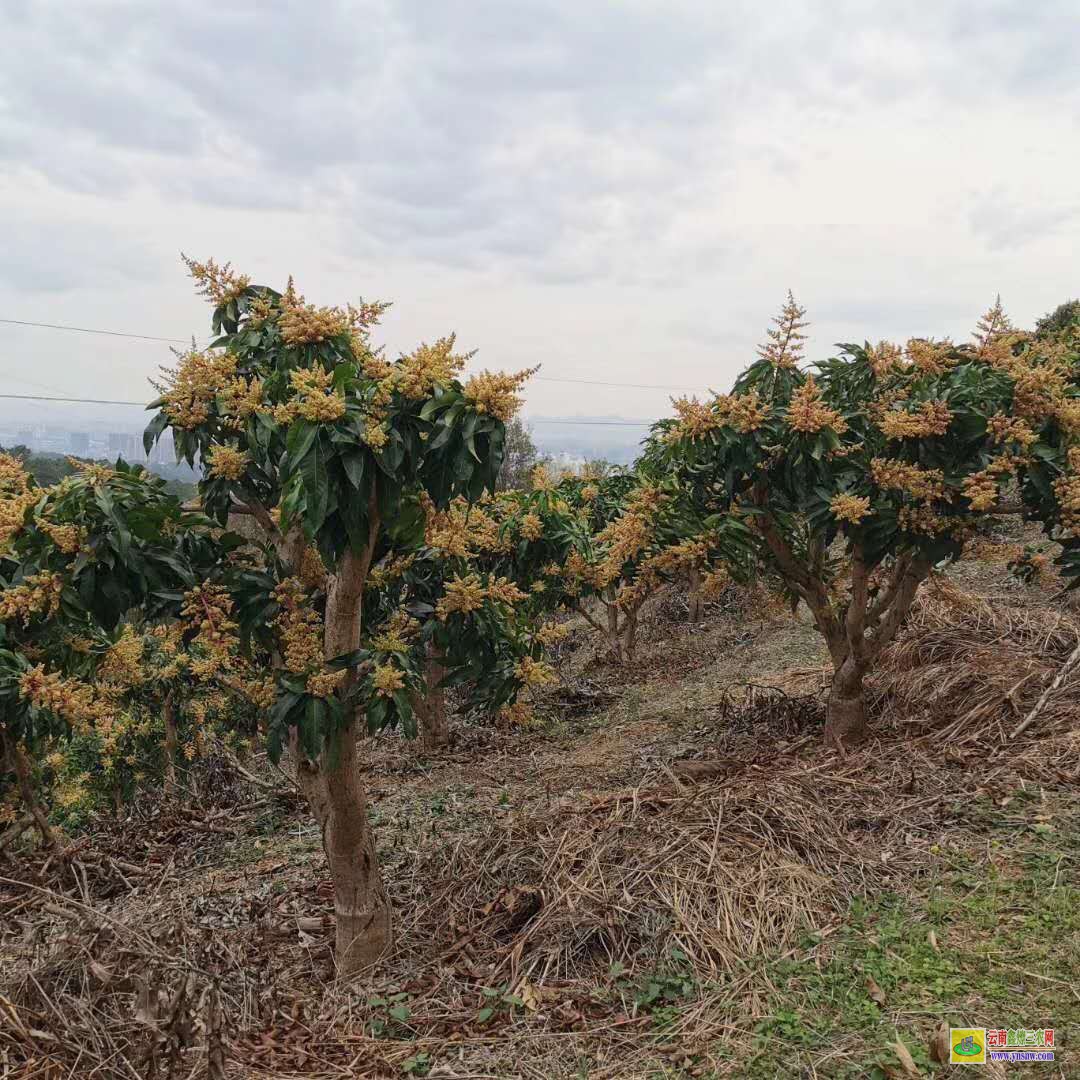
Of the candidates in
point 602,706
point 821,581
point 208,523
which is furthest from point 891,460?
point 602,706

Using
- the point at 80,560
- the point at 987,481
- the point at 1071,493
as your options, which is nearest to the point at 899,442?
the point at 987,481

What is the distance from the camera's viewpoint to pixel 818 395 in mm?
3814

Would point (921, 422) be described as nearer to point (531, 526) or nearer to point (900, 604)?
point (900, 604)

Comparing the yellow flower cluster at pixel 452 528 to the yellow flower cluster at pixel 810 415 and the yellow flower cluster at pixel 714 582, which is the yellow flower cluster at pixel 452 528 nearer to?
the yellow flower cluster at pixel 810 415

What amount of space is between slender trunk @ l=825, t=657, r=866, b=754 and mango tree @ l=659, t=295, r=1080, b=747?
505mm

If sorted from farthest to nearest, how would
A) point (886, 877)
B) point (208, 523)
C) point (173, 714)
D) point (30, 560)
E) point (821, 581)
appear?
1. point (173, 714)
2. point (821, 581)
3. point (886, 877)
4. point (208, 523)
5. point (30, 560)

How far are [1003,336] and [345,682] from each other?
11.2 feet

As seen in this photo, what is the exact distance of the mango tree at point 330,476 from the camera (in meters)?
2.31

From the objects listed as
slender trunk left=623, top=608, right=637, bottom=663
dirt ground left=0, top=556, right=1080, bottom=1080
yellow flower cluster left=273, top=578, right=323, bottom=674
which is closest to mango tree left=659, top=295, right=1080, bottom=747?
dirt ground left=0, top=556, right=1080, bottom=1080

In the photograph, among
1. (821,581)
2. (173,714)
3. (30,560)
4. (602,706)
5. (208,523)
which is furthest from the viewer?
(602,706)

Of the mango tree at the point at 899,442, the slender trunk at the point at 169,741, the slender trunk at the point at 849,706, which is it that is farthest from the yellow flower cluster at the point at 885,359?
the slender trunk at the point at 169,741

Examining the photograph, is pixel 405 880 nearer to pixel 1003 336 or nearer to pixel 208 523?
pixel 208 523

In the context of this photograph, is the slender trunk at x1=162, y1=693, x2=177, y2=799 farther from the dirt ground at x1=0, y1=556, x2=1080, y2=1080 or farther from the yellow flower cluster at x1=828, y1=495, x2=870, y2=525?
the yellow flower cluster at x1=828, y1=495, x2=870, y2=525

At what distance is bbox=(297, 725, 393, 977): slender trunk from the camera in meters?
3.06
